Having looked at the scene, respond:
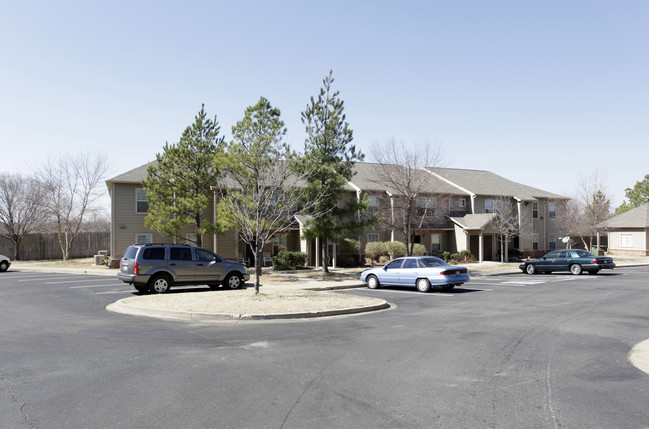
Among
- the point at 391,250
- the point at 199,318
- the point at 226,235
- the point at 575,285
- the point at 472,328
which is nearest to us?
the point at 472,328

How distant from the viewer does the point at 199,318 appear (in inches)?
460

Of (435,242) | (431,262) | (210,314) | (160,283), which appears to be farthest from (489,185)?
(210,314)

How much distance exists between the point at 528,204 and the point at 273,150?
94.6ft

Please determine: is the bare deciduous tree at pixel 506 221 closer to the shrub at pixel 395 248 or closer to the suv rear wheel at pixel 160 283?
the shrub at pixel 395 248

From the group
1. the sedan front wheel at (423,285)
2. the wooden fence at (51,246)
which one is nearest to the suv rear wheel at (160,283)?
the sedan front wheel at (423,285)

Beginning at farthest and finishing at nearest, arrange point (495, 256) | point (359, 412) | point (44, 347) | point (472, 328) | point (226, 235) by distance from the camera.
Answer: point (495, 256)
point (226, 235)
point (472, 328)
point (44, 347)
point (359, 412)

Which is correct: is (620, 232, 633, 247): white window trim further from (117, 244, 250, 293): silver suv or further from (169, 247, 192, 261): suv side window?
(169, 247, 192, 261): suv side window

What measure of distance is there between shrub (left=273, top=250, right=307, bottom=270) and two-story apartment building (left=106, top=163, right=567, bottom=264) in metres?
1.74

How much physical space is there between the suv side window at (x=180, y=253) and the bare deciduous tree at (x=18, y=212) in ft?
90.5

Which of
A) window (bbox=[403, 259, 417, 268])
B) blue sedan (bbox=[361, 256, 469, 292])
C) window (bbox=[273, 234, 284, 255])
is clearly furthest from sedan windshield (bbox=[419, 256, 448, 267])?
window (bbox=[273, 234, 284, 255])

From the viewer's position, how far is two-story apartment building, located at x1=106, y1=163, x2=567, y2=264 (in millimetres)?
29953

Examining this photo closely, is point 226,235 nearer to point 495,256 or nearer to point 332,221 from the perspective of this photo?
point 332,221

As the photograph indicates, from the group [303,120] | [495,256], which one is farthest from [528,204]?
[303,120]

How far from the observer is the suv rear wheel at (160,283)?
54.2 feet
